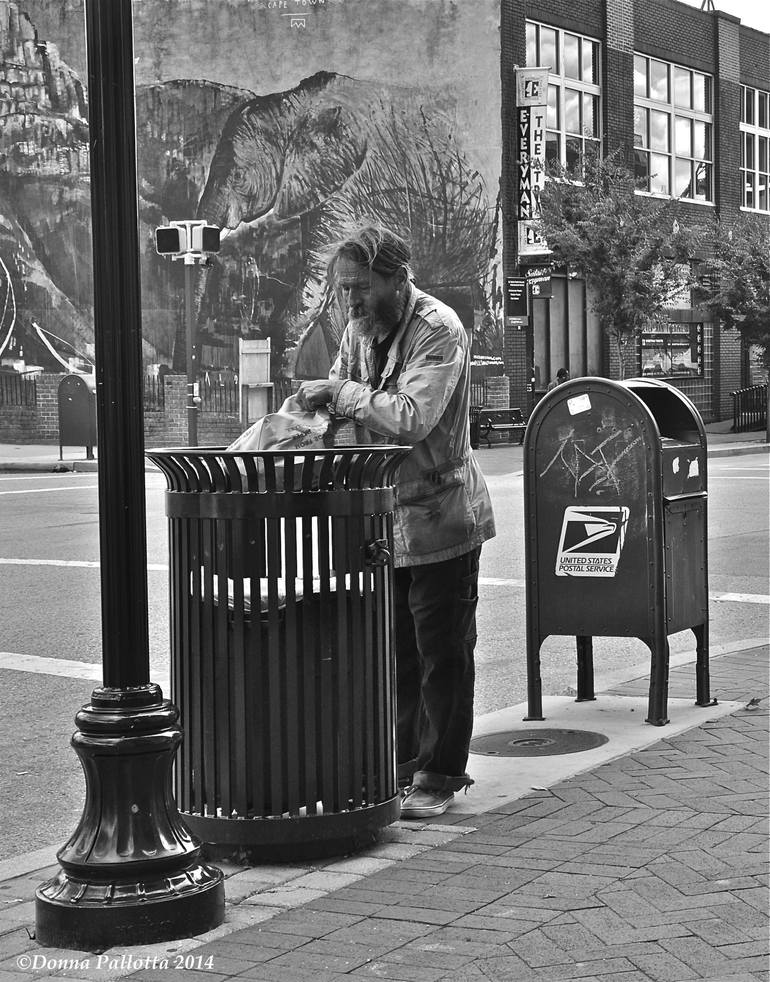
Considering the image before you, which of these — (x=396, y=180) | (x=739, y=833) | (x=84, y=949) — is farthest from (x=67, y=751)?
(x=396, y=180)

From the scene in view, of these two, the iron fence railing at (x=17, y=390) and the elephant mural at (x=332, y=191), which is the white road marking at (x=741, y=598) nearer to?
the elephant mural at (x=332, y=191)

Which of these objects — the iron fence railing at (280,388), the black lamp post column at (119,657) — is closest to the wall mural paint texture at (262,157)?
the iron fence railing at (280,388)

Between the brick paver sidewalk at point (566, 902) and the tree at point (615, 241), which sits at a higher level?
the tree at point (615, 241)

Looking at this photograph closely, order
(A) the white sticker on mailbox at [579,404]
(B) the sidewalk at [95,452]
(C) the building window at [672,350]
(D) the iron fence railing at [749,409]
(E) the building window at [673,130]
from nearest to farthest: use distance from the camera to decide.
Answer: (A) the white sticker on mailbox at [579,404], (B) the sidewalk at [95,452], (E) the building window at [673,130], (C) the building window at [672,350], (D) the iron fence railing at [749,409]

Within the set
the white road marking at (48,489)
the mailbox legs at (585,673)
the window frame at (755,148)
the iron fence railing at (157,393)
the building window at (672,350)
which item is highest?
the window frame at (755,148)

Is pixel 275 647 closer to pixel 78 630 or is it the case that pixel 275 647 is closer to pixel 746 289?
pixel 78 630

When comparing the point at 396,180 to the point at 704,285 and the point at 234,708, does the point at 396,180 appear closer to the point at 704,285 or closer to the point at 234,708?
the point at 704,285

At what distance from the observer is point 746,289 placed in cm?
3381

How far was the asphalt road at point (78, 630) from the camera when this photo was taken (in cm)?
577

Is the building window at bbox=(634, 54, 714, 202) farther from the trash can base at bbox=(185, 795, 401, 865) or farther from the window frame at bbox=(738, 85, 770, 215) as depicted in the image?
the trash can base at bbox=(185, 795, 401, 865)

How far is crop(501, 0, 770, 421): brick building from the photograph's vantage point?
34844 mm

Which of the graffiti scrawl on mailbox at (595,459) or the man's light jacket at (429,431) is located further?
the graffiti scrawl on mailbox at (595,459)

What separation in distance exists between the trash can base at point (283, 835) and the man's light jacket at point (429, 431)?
92cm

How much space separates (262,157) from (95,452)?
8.98 metres
